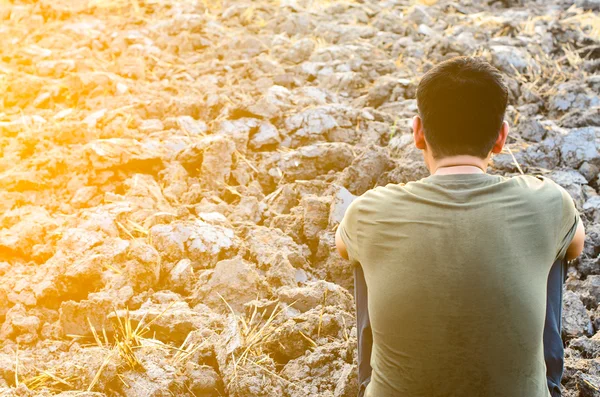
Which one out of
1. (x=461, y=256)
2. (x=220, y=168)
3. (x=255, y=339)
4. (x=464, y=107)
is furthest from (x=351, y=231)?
(x=220, y=168)

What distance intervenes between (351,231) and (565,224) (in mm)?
535

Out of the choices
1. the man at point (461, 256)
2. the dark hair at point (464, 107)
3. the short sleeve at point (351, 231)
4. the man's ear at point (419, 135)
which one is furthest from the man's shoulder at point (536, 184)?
the short sleeve at point (351, 231)

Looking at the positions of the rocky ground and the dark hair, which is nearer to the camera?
the dark hair

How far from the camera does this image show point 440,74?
1.54 meters

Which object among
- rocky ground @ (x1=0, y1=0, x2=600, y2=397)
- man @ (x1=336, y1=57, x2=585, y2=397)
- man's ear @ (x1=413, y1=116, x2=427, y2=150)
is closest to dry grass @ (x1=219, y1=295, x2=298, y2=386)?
rocky ground @ (x1=0, y1=0, x2=600, y2=397)

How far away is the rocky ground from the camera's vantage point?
2209 mm

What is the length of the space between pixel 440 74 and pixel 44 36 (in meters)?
4.76

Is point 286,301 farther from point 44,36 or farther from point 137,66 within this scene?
point 44,36

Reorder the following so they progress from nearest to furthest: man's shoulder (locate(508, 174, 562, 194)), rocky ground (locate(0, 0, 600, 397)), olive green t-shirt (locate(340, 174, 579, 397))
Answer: olive green t-shirt (locate(340, 174, 579, 397)) → man's shoulder (locate(508, 174, 562, 194)) → rocky ground (locate(0, 0, 600, 397))

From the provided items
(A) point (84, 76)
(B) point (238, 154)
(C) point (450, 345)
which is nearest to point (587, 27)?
(B) point (238, 154)

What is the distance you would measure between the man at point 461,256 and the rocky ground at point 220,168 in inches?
25.4

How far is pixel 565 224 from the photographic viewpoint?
1477mm

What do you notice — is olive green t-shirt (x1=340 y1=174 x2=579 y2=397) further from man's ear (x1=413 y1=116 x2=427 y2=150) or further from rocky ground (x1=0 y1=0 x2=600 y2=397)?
rocky ground (x1=0 y1=0 x2=600 y2=397)

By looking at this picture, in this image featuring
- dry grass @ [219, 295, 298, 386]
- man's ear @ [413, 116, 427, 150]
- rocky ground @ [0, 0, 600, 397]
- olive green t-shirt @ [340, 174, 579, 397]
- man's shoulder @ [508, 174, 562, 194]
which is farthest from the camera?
rocky ground @ [0, 0, 600, 397]
